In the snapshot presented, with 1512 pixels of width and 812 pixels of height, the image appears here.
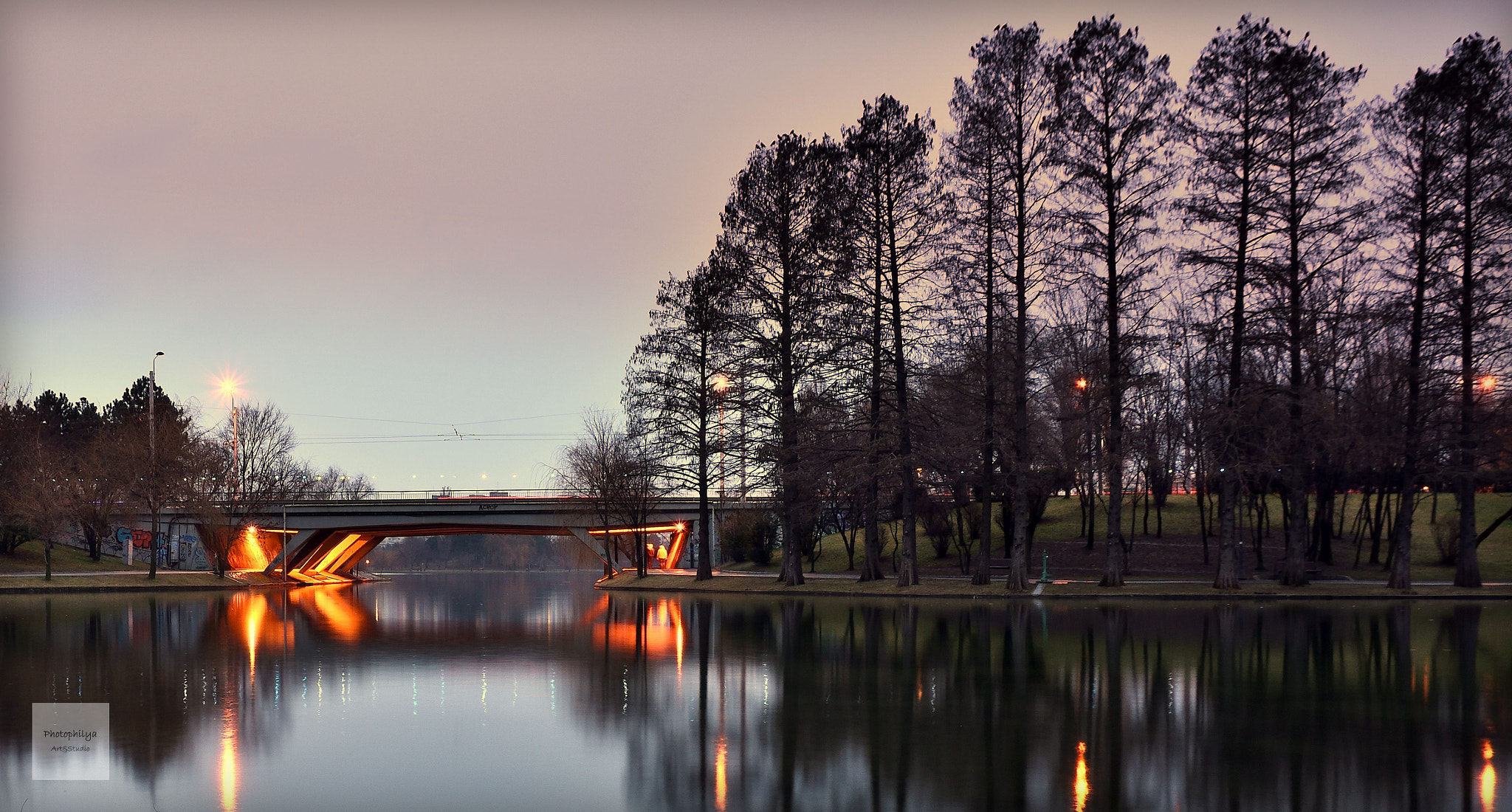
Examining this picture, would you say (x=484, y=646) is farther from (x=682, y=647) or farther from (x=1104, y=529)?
(x=1104, y=529)

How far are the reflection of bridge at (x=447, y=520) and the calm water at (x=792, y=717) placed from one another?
5248cm

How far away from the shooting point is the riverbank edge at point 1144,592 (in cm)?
4762

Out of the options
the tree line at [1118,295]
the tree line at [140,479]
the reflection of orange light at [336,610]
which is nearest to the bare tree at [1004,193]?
the tree line at [1118,295]

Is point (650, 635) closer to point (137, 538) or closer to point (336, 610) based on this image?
point (336, 610)

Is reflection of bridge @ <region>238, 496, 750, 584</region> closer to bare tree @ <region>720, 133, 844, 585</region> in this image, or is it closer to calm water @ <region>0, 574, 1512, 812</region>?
bare tree @ <region>720, 133, 844, 585</region>

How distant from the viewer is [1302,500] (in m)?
51.5

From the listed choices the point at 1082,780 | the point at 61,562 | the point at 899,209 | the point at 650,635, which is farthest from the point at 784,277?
the point at 61,562

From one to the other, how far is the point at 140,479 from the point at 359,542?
3350 centimetres

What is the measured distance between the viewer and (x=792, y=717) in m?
18.1

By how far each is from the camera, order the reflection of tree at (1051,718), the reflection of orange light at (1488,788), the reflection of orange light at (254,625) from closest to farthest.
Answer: the reflection of orange light at (1488,788) → the reflection of tree at (1051,718) → the reflection of orange light at (254,625)

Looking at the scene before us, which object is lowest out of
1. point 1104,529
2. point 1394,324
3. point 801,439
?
point 1104,529

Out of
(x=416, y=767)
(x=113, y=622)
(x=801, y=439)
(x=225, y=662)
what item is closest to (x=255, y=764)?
(x=416, y=767)

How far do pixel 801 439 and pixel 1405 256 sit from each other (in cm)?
2835

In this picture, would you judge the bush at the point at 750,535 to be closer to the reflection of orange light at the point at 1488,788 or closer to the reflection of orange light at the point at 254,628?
the reflection of orange light at the point at 254,628
